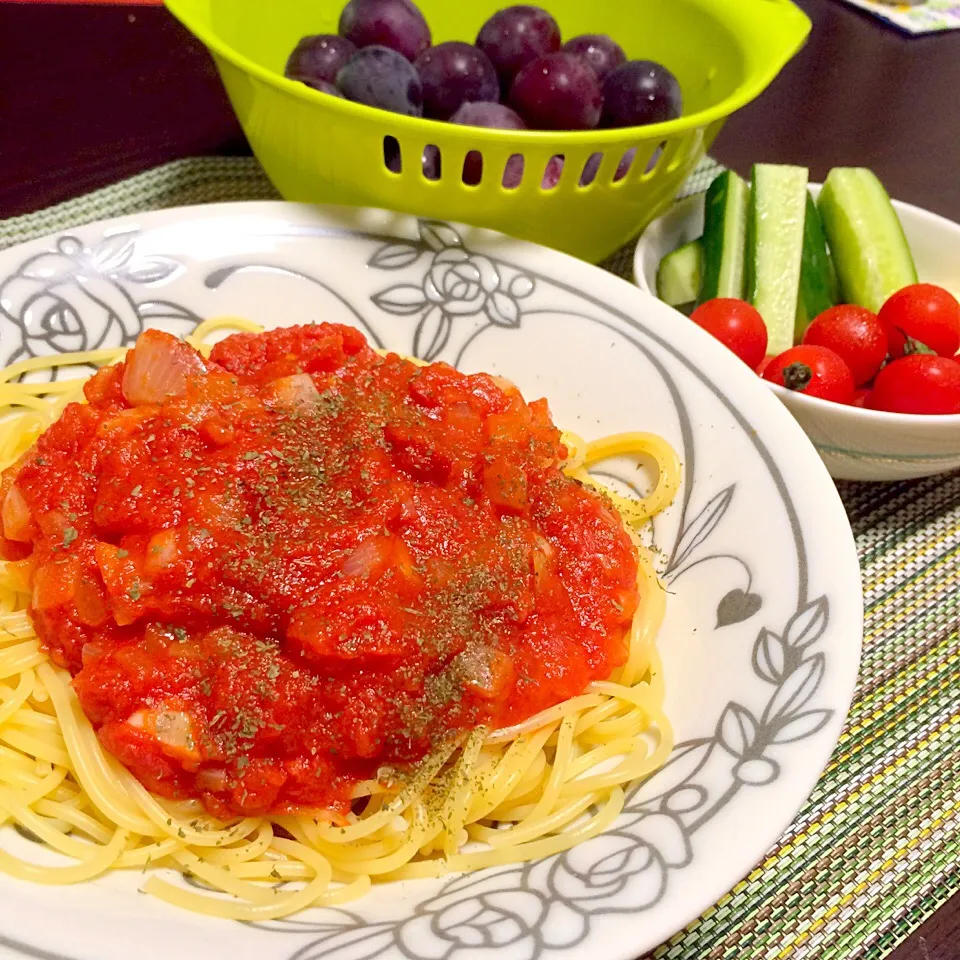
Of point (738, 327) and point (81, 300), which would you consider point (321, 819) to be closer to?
point (81, 300)

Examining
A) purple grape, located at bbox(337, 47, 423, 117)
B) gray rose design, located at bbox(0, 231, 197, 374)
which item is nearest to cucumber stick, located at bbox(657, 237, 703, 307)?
purple grape, located at bbox(337, 47, 423, 117)

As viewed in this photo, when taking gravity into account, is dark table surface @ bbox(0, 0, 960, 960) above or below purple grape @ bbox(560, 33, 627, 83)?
below

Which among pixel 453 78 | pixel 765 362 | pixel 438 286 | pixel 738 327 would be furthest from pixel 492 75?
pixel 765 362

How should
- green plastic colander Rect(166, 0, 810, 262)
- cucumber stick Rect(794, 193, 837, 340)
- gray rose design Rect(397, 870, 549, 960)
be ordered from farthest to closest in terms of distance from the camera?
cucumber stick Rect(794, 193, 837, 340) → green plastic colander Rect(166, 0, 810, 262) → gray rose design Rect(397, 870, 549, 960)

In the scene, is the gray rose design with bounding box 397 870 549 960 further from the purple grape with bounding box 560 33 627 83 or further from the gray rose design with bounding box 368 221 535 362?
the purple grape with bounding box 560 33 627 83

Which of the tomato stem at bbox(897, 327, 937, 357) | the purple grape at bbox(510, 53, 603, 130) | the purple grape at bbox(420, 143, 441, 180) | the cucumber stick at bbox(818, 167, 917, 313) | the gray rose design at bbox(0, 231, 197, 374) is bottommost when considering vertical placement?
the gray rose design at bbox(0, 231, 197, 374)

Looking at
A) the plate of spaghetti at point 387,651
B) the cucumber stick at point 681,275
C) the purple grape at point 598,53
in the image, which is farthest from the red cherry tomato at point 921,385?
the purple grape at point 598,53

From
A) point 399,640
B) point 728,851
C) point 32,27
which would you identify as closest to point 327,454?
point 399,640

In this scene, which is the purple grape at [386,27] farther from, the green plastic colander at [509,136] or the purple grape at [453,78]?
the green plastic colander at [509,136]
